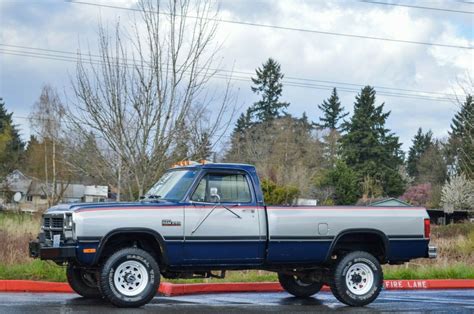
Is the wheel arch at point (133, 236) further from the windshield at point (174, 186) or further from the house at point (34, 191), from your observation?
the house at point (34, 191)

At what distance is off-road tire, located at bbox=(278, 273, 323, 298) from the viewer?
13.1 m

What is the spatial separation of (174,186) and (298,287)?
3.22m

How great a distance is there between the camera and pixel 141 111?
1827cm

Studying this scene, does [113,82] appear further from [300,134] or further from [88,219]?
[300,134]

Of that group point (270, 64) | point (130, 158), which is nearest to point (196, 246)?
point (130, 158)

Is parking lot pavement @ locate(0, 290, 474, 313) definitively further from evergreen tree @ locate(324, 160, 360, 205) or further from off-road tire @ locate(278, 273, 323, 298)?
evergreen tree @ locate(324, 160, 360, 205)

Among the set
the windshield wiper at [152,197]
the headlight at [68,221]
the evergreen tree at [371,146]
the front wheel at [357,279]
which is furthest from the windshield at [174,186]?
the evergreen tree at [371,146]

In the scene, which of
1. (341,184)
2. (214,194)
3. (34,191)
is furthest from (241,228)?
(34,191)

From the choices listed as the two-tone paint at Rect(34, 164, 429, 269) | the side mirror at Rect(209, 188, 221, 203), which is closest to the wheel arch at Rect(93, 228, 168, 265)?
the two-tone paint at Rect(34, 164, 429, 269)

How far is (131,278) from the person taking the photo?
10438mm

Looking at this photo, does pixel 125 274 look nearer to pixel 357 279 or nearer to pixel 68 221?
pixel 68 221

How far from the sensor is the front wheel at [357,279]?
1148cm

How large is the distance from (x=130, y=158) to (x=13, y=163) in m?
57.1

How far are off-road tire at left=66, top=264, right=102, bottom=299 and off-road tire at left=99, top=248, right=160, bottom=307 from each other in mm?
1445
